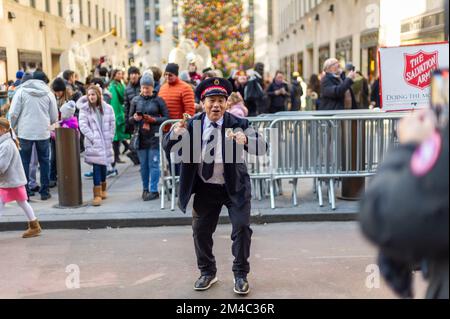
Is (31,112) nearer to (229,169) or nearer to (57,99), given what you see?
(57,99)

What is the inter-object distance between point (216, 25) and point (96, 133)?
25790 millimetres

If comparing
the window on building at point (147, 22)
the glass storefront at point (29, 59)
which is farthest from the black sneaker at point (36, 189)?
the window on building at point (147, 22)

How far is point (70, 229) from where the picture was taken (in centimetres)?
795

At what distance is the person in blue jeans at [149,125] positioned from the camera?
28.7 feet

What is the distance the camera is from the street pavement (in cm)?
535

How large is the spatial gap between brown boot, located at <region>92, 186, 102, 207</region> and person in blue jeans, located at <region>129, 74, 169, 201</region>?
615 millimetres

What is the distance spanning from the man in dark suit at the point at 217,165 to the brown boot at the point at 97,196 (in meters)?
3.80

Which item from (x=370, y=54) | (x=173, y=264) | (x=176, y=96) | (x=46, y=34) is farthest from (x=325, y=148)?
(x=46, y=34)

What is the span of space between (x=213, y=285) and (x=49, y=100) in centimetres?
514

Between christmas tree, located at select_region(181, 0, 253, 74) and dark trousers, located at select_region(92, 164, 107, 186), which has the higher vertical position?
christmas tree, located at select_region(181, 0, 253, 74)

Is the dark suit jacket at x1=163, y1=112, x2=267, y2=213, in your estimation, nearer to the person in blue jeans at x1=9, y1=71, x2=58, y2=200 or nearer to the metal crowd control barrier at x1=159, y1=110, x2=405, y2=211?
the metal crowd control barrier at x1=159, y1=110, x2=405, y2=211

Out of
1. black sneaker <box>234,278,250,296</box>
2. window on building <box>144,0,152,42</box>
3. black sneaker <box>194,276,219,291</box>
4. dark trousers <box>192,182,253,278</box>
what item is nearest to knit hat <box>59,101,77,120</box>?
dark trousers <box>192,182,253,278</box>

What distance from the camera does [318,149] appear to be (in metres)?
8.55

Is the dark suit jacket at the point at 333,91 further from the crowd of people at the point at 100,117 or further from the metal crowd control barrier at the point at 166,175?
the metal crowd control barrier at the point at 166,175
